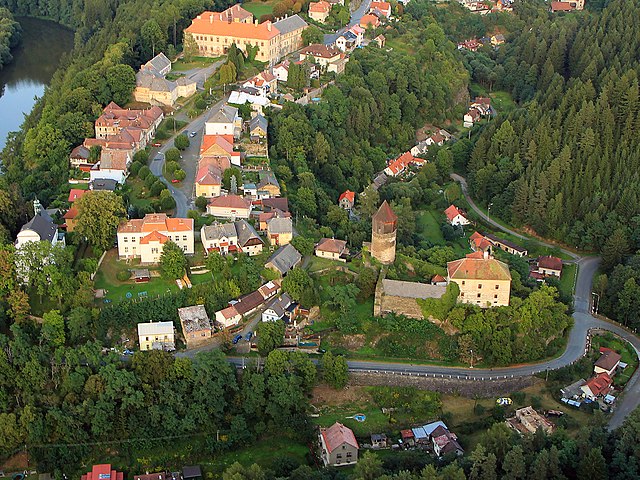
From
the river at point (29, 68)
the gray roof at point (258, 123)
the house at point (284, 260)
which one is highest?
the gray roof at point (258, 123)

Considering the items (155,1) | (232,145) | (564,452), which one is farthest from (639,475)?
(155,1)

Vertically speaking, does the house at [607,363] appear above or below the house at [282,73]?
below

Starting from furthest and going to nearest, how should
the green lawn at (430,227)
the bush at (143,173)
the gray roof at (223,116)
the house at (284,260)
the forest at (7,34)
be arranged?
1. the forest at (7,34)
2. the gray roof at (223,116)
3. the green lawn at (430,227)
4. the bush at (143,173)
5. the house at (284,260)

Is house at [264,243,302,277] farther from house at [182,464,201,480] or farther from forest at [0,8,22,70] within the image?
forest at [0,8,22,70]

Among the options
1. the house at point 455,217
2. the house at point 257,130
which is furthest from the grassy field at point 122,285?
the house at point 455,217

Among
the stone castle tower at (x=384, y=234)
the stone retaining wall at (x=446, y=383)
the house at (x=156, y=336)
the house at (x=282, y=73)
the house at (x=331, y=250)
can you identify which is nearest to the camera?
the house at (x=156, y=336)

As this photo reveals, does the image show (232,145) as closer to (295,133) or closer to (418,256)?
(295,133)

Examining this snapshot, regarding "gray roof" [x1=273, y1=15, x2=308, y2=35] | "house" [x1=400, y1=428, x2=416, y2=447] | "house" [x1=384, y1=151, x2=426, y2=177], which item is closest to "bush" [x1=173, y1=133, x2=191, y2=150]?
"house" [x1=384, y1=151, x2=426, y2=177]

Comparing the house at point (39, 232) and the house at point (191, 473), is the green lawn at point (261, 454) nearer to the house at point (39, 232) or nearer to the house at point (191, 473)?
the house at point (191, 473)
